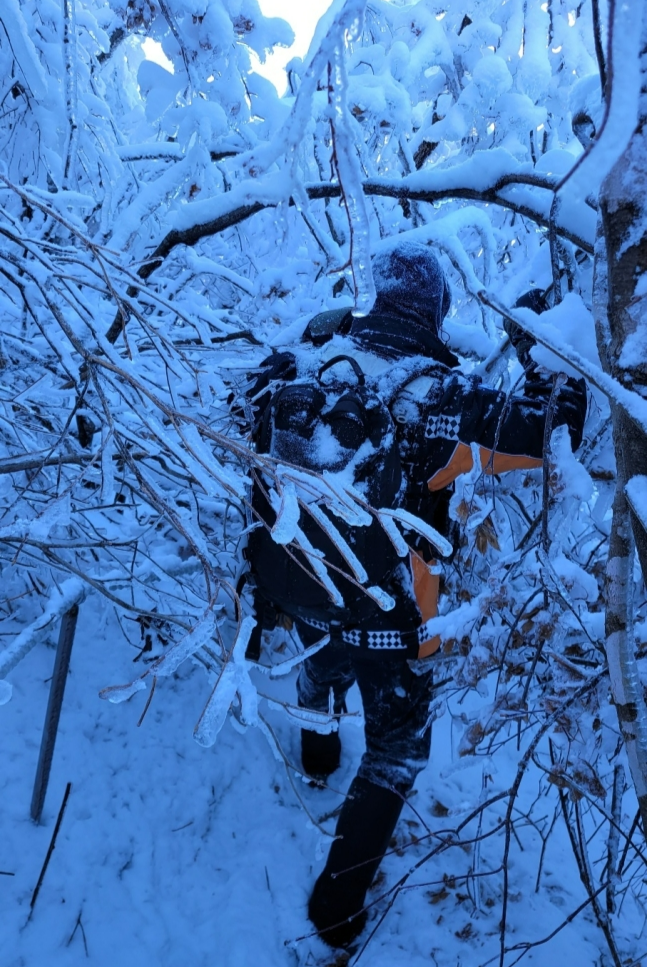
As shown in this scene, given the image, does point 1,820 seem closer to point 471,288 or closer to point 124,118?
point 471,288

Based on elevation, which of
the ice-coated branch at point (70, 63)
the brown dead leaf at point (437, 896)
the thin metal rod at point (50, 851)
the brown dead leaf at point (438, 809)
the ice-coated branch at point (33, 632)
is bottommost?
the brown dead leaf at point (437, 896)

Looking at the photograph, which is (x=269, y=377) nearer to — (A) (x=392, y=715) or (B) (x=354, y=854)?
(A) (x=392, y=715)

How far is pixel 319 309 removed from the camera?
3033 mm

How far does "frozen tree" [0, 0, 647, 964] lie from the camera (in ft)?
2.44

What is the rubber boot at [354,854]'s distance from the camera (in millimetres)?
2062

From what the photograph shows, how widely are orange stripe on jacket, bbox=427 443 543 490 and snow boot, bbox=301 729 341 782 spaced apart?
Result: 1.61 m

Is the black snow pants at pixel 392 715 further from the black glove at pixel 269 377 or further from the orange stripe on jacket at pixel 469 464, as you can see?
the black glove at pixel 269 377

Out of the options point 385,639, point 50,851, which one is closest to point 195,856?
point 50,851

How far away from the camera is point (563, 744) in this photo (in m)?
1.38

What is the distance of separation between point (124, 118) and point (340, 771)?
6.48 metres

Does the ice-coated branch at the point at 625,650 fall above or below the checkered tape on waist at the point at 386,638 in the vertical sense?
below

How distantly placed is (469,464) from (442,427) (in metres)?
0.15

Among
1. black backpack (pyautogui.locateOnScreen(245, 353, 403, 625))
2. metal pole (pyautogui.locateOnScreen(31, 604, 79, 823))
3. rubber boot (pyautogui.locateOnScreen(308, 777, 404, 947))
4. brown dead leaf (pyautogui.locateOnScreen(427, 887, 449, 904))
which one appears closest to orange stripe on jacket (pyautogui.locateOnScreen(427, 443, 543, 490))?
black backpack (pyautogui.locateOnScreen(245, 353, 403, 625))

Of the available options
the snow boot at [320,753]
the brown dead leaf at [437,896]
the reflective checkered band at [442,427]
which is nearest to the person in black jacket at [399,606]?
the reflective checkered band at [442,427]
